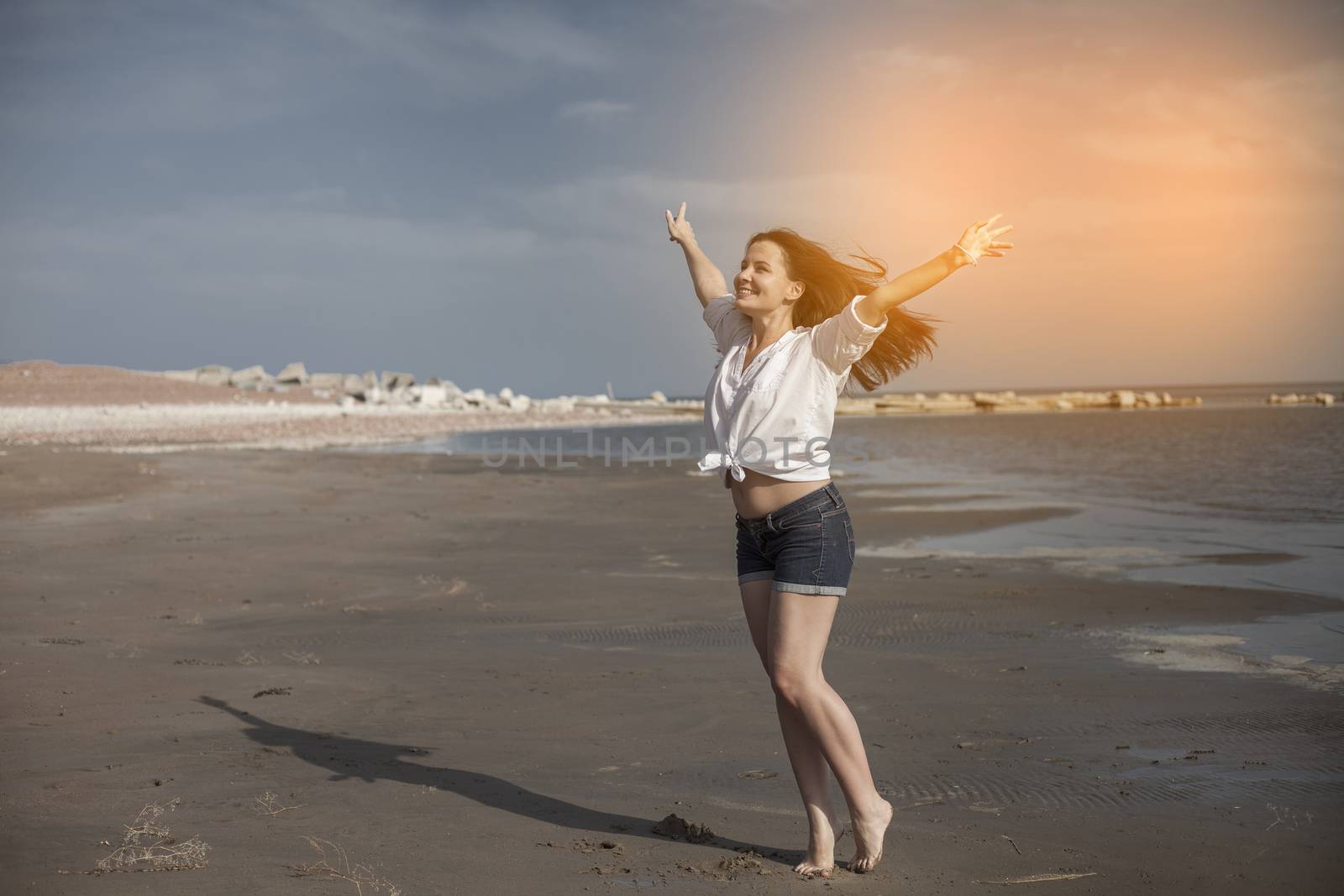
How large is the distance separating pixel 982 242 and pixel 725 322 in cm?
98

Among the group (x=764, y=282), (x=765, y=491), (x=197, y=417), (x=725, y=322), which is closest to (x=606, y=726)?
(x=765, y=491)

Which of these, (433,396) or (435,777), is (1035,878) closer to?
(435,777)

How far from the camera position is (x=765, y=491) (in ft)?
11.7

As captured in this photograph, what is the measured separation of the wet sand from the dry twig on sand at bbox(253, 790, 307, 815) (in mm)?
52

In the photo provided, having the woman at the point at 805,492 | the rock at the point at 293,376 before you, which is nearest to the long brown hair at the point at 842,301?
the woman at the point at 805,492

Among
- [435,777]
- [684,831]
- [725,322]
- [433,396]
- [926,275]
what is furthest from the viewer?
[433,396]

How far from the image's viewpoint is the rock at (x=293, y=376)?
70.4 m

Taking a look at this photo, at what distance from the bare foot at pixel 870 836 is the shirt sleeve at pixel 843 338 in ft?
4.71

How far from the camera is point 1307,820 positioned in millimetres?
3857

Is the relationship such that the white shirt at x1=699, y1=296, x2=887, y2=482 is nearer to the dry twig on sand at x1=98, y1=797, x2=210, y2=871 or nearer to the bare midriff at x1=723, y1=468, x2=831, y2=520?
the bare midriff at x1=723, y1=468, x2=831, y2=520

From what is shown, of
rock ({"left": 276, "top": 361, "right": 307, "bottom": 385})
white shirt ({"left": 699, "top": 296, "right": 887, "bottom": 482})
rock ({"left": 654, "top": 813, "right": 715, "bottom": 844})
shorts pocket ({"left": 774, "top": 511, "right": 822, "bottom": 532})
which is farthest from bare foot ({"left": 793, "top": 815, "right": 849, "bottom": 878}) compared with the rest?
rock ({"left": 276, "top": 361, "right": 307, "bottom": 385})

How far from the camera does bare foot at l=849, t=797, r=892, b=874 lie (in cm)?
354

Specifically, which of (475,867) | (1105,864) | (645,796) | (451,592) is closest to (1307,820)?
(1105,864)

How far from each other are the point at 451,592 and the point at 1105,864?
20.4 ft
